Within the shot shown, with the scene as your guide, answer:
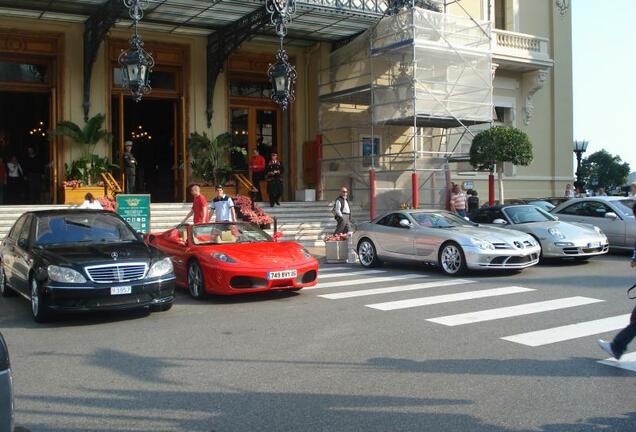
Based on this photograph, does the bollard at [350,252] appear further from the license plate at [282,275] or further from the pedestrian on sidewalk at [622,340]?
the pedestrian on sidewalk at [622,340]

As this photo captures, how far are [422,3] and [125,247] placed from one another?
16731 millimetres

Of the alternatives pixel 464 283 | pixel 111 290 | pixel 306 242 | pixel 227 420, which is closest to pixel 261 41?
pixel 306 242

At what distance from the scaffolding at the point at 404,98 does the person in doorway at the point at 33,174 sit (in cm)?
949

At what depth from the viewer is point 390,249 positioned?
14.5 meters

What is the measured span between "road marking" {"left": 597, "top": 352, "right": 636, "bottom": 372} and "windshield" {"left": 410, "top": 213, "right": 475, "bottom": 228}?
7.38 metres

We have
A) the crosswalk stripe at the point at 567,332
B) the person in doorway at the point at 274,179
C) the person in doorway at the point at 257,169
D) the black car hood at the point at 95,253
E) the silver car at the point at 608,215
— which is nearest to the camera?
the crosswalk stripe at the point at 567,332

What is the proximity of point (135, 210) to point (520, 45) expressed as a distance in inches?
706

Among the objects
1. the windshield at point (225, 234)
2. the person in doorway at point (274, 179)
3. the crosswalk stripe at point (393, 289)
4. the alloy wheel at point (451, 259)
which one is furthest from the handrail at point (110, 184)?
the crosswalk stripe at point (393, 289)

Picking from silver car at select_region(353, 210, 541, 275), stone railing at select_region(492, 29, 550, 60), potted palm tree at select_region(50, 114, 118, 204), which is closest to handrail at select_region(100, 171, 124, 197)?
potted palm tree at select_region(50, 114, 118, 204)

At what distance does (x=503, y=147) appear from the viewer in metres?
19.6

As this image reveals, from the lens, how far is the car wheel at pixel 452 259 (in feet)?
42.0

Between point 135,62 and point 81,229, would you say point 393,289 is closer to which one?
point 81,229

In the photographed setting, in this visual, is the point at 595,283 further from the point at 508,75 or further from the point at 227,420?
the point at 508,75

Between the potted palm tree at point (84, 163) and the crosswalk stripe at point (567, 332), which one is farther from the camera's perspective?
the potted palm tree at point (84, 163)
